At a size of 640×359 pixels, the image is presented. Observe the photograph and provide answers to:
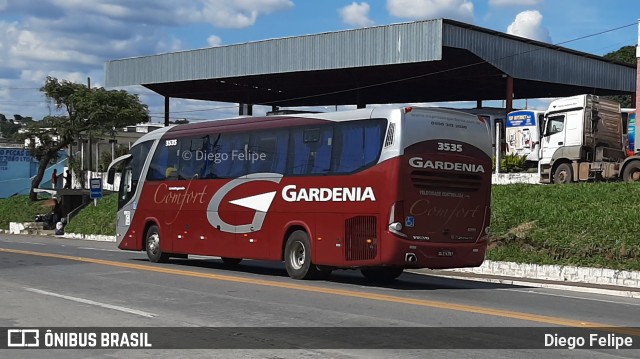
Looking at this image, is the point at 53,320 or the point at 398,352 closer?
the point at 398,352

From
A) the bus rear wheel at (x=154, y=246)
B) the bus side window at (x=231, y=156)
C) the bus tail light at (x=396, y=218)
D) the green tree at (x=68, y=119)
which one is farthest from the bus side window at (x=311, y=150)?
the green tree at (x=68, y=119)

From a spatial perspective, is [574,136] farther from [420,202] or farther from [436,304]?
[436,304]

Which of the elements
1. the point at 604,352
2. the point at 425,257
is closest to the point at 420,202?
the point at 425,257

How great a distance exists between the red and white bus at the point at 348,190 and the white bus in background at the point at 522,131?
71.8 feet

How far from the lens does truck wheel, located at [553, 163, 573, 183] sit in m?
29.9

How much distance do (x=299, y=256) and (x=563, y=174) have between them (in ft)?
50.6

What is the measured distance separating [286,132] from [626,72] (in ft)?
133

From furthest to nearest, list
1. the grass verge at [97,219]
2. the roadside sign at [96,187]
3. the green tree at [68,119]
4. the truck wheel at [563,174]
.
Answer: the green tree at [68,119] < the roadside sign at [96,187] < the grass verge at [97,219] < the truck wheel at [563,174]

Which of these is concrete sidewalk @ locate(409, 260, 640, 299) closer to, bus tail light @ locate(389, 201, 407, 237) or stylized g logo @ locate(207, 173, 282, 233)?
bus tail light @ locate(389, 201, 407, 237)

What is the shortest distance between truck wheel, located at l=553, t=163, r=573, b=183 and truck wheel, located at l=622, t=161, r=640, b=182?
90.0 inches

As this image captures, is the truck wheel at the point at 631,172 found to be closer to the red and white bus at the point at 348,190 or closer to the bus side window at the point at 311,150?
the red and white bus at the point at 348,190

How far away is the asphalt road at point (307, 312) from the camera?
924 centimetres

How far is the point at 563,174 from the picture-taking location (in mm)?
30062

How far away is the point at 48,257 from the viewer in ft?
79.4
